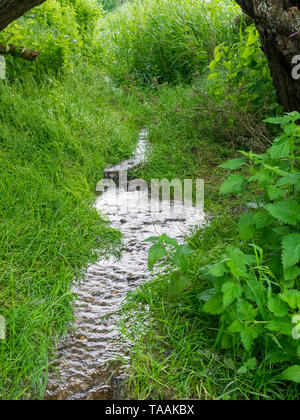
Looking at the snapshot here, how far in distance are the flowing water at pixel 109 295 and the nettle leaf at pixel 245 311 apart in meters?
0.63

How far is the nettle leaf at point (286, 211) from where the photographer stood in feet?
6.20

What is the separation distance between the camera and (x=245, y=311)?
69.9 inches

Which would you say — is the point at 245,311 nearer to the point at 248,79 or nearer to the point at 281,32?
the point at 281,32

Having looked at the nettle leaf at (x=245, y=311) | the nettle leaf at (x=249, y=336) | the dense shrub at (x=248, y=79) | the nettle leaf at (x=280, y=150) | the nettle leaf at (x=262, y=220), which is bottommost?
the nettle leaf at (x=249, y=336)

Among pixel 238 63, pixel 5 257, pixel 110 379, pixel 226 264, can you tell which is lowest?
pixel 110 379

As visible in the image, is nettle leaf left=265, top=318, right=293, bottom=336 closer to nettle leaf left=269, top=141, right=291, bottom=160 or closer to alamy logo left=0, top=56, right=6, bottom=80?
nettle leaf left=269, top=141, right=291, bottom=160

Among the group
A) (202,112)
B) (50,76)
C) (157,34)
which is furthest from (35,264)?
(157,34)

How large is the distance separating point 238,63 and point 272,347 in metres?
3.02

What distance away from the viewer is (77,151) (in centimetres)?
396

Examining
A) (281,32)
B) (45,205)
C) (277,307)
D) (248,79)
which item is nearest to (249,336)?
(277,307)

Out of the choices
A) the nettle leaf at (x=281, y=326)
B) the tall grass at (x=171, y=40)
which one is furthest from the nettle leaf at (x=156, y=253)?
the tall grass at (x=171, y=40)

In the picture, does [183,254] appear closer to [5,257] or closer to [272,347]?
[272,347]

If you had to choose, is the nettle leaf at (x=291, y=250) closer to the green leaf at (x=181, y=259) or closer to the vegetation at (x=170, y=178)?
the vegetation at (x=170, y=178)

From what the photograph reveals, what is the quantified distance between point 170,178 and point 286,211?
2072 mm
